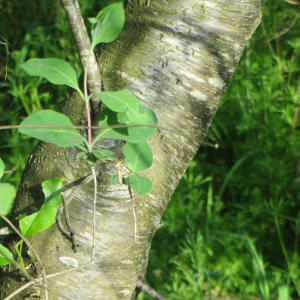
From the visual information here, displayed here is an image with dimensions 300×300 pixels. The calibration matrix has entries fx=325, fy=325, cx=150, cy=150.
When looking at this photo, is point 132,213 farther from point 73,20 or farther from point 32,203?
point 73,20

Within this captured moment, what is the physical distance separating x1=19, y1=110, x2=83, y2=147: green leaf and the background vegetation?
1038 millimetres

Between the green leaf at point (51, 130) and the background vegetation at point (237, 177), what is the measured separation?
1.04m

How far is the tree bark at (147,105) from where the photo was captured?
27.3 inches

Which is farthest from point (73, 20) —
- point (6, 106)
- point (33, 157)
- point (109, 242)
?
point (6, 106)

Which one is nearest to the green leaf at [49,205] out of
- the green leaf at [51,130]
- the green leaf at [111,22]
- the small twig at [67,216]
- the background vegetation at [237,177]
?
the small twig at [67,216]

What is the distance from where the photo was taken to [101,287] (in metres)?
0.74

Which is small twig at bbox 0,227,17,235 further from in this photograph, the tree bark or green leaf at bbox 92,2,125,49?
green leaf at bbox 92,2,125,49

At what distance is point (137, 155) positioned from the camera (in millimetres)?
615

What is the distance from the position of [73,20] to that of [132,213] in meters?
0.41

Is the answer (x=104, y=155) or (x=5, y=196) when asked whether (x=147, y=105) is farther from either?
(x=5, y=196)

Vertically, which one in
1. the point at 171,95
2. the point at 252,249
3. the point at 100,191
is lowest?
the point at 252,249

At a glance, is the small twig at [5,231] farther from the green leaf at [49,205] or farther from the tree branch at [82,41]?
the tree branch at [82,41]

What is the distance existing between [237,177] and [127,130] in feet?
4.63

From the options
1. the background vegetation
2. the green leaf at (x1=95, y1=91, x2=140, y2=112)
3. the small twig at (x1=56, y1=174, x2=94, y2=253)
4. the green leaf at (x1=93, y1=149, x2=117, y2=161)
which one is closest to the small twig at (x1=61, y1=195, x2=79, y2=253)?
the small twig at (x1=56, y1=174, x2=94, y2=253)
